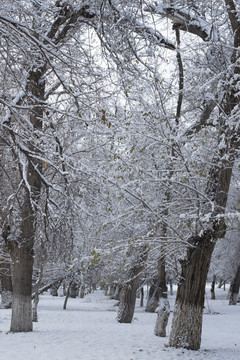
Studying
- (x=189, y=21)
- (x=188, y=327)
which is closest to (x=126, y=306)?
(x=188, y=327)

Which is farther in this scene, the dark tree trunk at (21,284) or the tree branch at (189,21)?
the dark tree trunk at (21,284)

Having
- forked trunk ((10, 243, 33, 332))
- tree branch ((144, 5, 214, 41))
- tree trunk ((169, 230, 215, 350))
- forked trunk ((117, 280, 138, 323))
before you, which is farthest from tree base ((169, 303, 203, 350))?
forked trunk ((117, 280, 138, 323))

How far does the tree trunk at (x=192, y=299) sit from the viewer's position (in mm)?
9328

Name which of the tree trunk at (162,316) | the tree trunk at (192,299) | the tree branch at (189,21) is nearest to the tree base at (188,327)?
the tree trunk at (192,299)

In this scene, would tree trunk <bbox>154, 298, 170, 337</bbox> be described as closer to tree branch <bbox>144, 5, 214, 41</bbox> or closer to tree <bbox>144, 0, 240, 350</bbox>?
tree <bbox>144, 0, 240, 350</bbox>

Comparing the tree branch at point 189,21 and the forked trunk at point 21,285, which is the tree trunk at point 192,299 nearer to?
the tree branch at point 189,21

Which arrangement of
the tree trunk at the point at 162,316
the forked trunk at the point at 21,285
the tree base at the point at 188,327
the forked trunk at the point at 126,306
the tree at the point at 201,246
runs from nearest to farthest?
the tree at the point at 201,246, the tree base at the point at 188,327, the forked trunk at the point at 21,285, the tree trunk at the point at 162,316, the forked trunk at the point at 126,306

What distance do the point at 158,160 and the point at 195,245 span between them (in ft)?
8.28

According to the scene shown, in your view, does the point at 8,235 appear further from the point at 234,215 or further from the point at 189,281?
the point at 234,215

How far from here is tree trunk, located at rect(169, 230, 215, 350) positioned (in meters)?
9.33

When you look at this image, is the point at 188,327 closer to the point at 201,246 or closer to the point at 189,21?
the point at 201,246

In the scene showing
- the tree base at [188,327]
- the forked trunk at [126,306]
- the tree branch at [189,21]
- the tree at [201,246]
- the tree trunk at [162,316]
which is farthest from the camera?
the forked trunk at [126,306]

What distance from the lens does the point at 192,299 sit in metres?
9.41

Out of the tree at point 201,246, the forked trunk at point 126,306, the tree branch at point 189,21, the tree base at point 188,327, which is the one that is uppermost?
the tree branch at point 189,21
